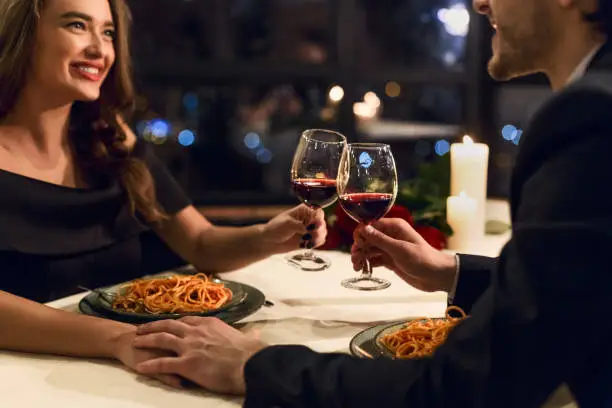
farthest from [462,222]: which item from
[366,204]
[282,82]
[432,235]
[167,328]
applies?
[282,82]

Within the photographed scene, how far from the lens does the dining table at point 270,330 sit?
104 centimetres

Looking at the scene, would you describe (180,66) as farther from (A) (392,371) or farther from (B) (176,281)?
A: (A) (392,371)

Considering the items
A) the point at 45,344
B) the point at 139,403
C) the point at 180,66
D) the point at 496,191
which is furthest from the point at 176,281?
the point at 496,191

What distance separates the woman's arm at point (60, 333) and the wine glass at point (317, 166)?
1.76ft

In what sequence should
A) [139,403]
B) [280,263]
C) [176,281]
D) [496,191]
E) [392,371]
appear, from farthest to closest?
[496,191]
[280,263]
[176,281]
[139,403]
[392,371]

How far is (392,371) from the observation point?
0.90 meters

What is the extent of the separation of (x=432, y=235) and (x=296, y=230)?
44cm

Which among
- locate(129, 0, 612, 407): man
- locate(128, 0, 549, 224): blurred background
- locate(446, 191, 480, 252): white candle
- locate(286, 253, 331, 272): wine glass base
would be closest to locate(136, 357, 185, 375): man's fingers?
locate(129, 0, 612, 407): man

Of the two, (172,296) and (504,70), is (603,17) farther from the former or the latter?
(172,296)

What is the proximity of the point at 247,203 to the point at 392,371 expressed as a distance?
3413 mm

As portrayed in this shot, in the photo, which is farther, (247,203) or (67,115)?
(247,203)

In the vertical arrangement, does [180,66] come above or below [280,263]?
above

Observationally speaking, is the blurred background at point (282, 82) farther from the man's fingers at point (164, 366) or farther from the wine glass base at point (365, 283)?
the man's fingers at point (164, 366)

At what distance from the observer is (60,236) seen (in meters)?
1.90
